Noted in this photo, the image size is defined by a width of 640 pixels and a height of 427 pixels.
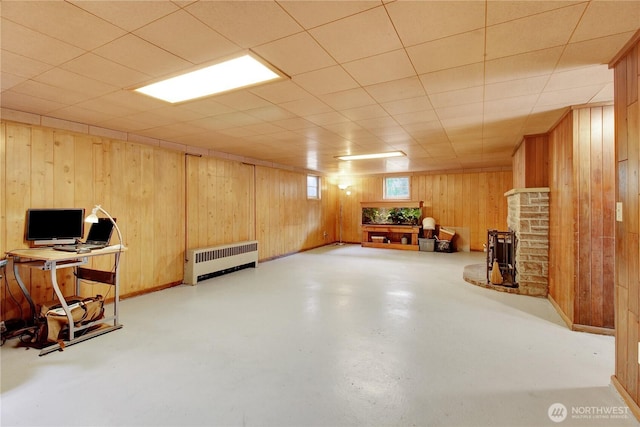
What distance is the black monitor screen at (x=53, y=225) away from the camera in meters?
3.11

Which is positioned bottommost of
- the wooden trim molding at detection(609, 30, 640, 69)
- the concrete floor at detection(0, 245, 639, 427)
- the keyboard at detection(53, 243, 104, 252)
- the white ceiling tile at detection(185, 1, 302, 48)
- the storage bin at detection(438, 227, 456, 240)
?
the concrete floor at detection(0, 245, 639, 427)

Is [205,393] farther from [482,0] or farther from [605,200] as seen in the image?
[605,200]

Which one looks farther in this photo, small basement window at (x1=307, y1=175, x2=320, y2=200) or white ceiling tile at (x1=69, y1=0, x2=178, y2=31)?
small basement window at (x1=307, y1=175, x2=320, y2=200)

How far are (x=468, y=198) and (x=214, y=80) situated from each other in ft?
25.1

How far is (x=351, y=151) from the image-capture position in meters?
5.55

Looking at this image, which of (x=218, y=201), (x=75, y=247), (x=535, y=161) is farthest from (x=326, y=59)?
(x=218, y=201)

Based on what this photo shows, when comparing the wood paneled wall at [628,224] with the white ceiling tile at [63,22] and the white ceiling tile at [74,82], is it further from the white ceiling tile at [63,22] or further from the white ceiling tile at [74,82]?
the white ceiling tile at [74,82]

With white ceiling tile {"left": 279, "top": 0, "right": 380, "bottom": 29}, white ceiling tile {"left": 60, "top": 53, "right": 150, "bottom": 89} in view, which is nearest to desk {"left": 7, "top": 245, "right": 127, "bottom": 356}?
white ceiling tile {"left": 60, "top": 53, "right": 150, "bottom": 89}

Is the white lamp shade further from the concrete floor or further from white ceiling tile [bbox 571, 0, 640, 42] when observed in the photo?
white ceiling tile [bbox 571, 0, 640, 42]

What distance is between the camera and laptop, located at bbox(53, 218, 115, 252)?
313 cm

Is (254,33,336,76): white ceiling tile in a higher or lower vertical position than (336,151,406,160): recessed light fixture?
lower

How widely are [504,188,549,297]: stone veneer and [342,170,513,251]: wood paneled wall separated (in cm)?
414

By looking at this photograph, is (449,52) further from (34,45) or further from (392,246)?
(392,246)

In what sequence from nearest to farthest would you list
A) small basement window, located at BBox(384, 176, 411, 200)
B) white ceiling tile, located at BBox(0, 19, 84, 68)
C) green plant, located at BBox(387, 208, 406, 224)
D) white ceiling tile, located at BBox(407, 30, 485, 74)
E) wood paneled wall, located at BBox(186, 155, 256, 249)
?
white ceiling tile, located at BBox(0, 19, 84, 68) < white ceiling tile, located at BBox(407, 30, 485, 74) < wood paneled wall, located at BBox(186, 155, 256, 249) < green plant, located at BBox(387, 208, 406, 224) < small basement window, located at BBox(384, 176, 411, 200)
